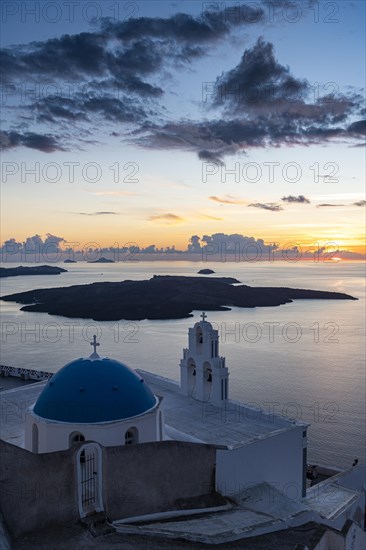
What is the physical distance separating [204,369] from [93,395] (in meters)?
7.11

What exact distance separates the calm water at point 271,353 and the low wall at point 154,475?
12.6 meters

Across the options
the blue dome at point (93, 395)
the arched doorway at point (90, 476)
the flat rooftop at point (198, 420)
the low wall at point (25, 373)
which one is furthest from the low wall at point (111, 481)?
the low wall at point (25, 373)

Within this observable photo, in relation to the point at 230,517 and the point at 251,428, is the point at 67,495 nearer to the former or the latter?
the point at 230,517

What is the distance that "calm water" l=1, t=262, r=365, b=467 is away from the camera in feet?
103

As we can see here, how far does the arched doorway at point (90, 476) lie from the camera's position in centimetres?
1255

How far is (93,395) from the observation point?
45.4 feet

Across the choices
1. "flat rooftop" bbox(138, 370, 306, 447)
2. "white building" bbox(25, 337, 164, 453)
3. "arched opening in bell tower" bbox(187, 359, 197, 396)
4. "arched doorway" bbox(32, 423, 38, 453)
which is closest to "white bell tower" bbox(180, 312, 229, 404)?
"arched opening in bell tower" bbox(187, 359, 197, 396)

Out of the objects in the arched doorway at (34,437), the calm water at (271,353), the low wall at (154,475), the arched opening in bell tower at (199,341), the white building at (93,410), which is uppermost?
the arched opening in bell tower at (199,341)

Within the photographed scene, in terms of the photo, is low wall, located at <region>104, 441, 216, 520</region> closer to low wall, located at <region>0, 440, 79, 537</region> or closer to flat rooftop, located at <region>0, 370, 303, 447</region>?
low wall, located at <region>0, 440, 79, 537</region>

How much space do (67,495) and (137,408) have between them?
9.86 ft

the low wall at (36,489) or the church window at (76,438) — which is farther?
the church window at (76,438)

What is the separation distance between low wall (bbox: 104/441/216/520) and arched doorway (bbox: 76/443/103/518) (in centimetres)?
20

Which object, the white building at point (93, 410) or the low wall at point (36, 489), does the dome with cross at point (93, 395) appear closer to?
the white building at point (93, 410)

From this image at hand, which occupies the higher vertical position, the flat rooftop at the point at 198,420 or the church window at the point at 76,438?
the church window at the point at 76,438
